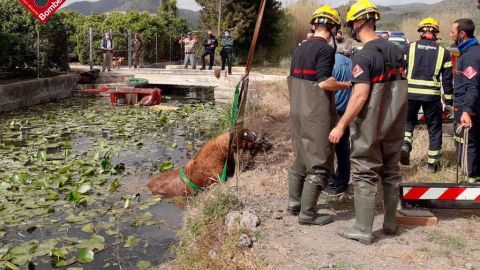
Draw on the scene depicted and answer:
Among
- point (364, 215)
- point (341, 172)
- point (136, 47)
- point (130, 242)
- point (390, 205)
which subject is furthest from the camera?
point (136, 47)

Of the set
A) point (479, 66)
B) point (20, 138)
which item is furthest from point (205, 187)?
point (20, 138)

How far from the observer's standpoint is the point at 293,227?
4.34 metres

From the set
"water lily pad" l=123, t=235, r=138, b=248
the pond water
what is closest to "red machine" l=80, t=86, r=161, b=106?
the pond water

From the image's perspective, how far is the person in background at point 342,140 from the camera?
16.9ft

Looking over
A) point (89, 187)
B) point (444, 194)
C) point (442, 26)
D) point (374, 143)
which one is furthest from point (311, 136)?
point (442, 26)

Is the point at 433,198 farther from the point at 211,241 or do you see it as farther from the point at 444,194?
the point at 211,241

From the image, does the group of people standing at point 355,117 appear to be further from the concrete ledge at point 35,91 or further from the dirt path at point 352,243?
the concrete ledge at point 35,91

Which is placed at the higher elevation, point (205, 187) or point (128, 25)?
point (128, 25)

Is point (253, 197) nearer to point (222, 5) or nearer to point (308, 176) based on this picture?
point (308, 176)

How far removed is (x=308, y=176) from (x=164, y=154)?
4.83m

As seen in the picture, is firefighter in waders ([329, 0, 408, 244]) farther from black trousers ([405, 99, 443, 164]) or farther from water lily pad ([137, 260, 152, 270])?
black trousers ([405, 99, 443, 164])

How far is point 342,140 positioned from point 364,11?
69.4 inches

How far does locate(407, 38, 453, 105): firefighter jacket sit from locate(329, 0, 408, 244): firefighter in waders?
2019 mm

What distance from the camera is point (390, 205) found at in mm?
4086
